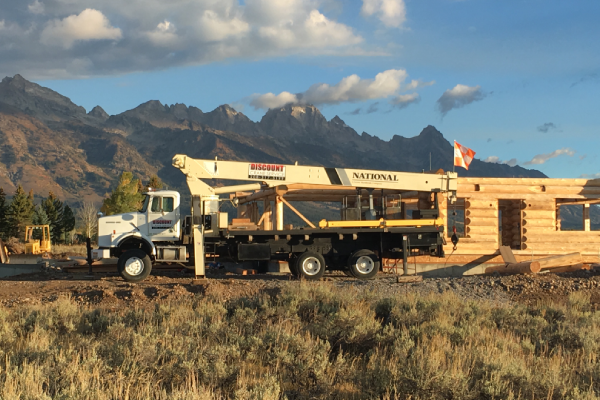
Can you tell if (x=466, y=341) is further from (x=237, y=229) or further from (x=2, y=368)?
(x=237, y=229)

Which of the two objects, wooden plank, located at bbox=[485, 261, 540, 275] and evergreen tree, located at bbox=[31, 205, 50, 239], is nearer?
wooden plank, located at bbox=[485, 261, 540, 275]

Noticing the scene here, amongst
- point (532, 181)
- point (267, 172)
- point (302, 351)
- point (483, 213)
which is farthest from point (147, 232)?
point (532, 181)

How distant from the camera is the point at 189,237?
17594 mm

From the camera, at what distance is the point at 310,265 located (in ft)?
58.8

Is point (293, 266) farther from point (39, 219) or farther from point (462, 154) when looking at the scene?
point (39, 219)

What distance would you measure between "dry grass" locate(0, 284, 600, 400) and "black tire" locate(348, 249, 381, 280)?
6700 millimetres

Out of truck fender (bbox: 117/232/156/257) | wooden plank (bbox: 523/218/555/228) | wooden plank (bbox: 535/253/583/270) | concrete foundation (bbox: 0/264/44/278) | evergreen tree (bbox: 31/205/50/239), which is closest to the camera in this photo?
truck fender (bbox: 117/232/156/257)

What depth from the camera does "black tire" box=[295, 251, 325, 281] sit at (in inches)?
698

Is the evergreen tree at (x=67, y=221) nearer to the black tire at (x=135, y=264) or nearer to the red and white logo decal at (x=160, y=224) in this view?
the red and white logo decal at (x=160, y=224)

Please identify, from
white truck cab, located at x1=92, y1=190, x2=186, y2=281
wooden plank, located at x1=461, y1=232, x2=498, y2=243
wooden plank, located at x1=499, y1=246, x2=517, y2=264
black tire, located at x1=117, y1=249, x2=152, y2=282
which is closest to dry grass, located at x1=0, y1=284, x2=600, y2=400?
black tire, located at x1=117, y1=249, x2=152, y2=282

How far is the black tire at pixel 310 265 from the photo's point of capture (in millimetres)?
17719

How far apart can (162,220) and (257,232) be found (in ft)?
9.76

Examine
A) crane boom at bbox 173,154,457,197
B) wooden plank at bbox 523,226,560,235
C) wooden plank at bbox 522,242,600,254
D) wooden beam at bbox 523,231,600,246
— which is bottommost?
wooden plank at bbox 522,242,600,254

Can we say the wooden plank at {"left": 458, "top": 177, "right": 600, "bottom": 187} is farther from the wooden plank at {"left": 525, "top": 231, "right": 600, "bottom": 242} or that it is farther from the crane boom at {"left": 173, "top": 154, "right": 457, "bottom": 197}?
the crane boom at {"left": 173, "top": 154, "right": 457, "bottom": 197}
